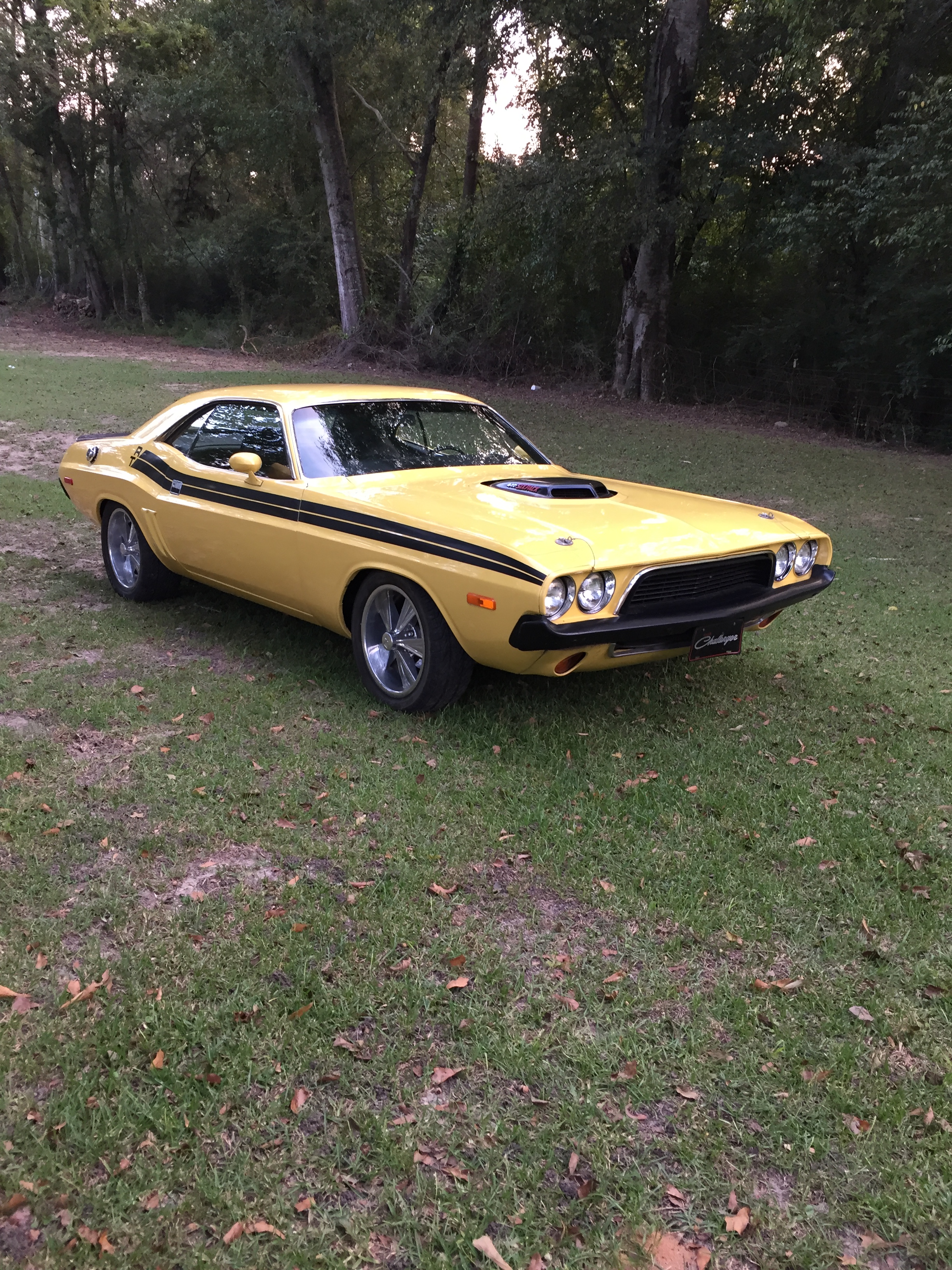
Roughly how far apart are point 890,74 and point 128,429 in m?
15.2

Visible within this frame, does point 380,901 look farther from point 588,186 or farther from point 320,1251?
point 588,186

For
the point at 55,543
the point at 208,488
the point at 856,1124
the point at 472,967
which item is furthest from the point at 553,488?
the point at 55,543

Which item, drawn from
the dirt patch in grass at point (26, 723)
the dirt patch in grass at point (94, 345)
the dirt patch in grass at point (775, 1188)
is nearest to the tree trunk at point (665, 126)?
the dirt patch in grass at point (94, 345)

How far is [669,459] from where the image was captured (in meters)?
14.3

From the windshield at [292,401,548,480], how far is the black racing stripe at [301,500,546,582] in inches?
10.3

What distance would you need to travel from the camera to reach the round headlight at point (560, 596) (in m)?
3.95

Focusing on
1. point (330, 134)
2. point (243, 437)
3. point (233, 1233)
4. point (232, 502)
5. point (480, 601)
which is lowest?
point (233, 1233)

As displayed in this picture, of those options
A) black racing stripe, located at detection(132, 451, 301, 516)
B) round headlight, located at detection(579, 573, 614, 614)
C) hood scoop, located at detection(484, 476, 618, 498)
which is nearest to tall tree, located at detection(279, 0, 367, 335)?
black racing stripe, located at detection(132, 451, 301, 516)

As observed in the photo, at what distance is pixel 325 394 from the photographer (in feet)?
18.0

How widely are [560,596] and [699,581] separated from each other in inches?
33.6

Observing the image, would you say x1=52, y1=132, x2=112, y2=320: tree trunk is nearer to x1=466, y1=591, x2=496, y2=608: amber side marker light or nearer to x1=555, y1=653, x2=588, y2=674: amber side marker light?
x1=466, y1=591, x2=496, y2=608: amber side marker light

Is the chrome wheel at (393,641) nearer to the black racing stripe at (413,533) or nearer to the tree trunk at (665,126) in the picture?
the black racing stripe at (413,533)

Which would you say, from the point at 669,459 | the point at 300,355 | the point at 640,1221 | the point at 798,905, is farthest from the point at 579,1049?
the point at 300,355

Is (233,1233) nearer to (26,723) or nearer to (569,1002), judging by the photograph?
(569,1002)
